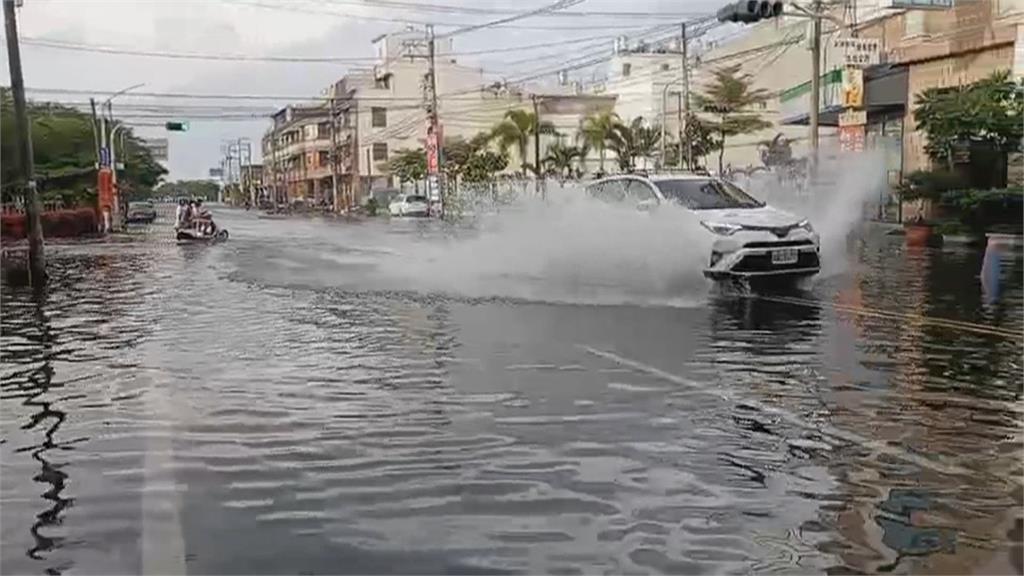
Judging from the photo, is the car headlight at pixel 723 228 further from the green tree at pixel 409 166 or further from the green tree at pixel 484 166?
the green tree at pixel 409 166

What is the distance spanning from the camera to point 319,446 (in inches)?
253

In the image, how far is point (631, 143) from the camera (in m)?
58.4

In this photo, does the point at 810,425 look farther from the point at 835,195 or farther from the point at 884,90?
the point at 884,90

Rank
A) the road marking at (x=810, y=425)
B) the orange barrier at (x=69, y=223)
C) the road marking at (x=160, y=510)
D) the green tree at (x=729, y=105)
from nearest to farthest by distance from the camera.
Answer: the road marking at (x=160, y=510), the road marking at (x=810, y=425), the orange barrier at (x=69, y=223), the green tree at (x=729, y=105)

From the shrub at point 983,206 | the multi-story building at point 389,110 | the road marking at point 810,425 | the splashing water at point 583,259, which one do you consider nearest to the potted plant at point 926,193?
the shrub at point 983,206

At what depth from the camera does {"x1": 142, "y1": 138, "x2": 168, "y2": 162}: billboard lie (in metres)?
90.1

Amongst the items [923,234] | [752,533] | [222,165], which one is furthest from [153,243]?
[222,165]

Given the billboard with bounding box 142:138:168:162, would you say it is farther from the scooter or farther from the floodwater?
the floodwater

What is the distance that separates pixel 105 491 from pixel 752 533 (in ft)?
10.0

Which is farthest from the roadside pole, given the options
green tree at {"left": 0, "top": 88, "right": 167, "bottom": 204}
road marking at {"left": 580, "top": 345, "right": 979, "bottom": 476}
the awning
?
road marking at {"left": 580, "top": 345, "right": 979, "bottom": 476}

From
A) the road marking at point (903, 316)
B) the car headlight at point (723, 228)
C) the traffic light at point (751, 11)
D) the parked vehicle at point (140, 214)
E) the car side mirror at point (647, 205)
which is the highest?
the traffic light at point (751, 11)

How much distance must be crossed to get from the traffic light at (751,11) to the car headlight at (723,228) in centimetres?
839

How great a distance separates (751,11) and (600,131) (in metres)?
38.3

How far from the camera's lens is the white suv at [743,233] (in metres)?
13.9
